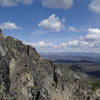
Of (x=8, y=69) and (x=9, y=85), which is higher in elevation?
(x=8, y=69)

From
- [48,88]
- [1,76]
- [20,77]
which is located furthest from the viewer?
[48,88]

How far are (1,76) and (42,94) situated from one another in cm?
2242

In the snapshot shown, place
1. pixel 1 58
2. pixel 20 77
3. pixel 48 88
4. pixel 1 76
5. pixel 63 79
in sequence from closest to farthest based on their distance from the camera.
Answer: pixel 1 76 < pixel 1 58 < pixel 20 77 < pixel 48 88 < pixel 63 79

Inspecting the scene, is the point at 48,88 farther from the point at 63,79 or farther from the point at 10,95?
the point at 10,95

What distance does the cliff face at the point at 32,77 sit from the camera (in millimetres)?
75250

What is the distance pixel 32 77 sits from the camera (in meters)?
89.1

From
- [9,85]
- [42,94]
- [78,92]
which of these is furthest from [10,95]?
[78,92]

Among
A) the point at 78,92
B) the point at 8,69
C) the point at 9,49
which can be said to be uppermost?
the point at 9,49

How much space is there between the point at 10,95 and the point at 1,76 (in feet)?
25.8

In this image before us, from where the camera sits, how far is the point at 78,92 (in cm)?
10612

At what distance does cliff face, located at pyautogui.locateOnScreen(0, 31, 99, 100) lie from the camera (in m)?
75.2

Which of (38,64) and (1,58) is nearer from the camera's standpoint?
(1,58)

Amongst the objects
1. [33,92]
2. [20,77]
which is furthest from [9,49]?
[33,92]

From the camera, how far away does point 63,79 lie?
105750 millimetres
